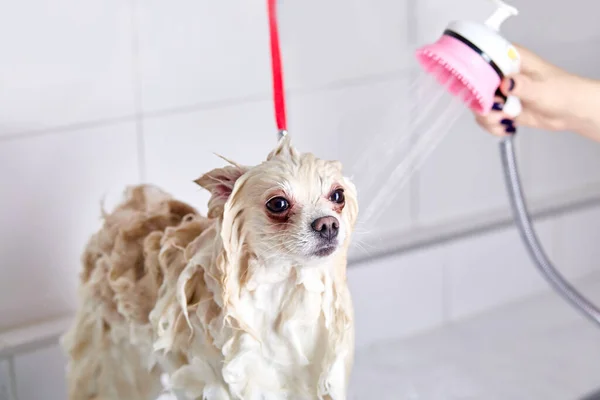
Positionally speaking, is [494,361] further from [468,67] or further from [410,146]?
[468,67]

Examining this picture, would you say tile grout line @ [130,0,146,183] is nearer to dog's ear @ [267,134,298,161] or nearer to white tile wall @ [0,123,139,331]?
white tile wall @ [0,123,139,331]

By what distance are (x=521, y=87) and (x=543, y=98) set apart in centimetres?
5

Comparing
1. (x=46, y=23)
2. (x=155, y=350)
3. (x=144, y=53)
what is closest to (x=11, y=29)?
(x=46, y=23)

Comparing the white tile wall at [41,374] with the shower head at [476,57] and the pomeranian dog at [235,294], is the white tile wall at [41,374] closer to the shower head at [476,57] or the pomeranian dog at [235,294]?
the pomeranian dog at [235,294]

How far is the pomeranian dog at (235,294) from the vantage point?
2.24 ft

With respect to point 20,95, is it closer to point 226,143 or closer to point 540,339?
point 226,143

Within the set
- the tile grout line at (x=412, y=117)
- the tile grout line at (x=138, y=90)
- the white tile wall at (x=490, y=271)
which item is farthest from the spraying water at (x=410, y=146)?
the tile grout line at (x=138, y=90)

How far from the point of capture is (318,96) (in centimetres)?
123

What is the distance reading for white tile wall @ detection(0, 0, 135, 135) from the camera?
3.22 ft

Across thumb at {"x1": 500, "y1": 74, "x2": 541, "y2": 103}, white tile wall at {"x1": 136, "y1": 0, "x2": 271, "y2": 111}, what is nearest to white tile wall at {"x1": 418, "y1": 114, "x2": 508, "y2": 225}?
white tile wall at {"x1": 136, "y1": 0, "x2": 271, "y2": 111}

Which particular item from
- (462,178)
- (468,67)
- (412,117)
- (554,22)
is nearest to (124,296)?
(468,67)

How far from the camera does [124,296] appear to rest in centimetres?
82

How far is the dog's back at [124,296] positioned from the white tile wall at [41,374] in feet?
0.56

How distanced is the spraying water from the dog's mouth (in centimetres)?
25
